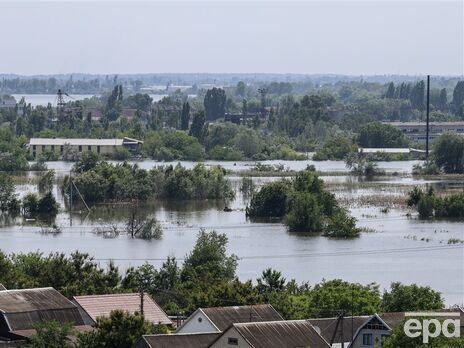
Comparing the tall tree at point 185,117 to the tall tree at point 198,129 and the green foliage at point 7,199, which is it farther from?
the green foliage at point 7,199

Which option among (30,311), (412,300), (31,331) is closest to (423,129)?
(412,300)

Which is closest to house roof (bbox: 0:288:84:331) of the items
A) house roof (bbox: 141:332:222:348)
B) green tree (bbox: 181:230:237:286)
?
house roof (bbox: 141:332:222:348)

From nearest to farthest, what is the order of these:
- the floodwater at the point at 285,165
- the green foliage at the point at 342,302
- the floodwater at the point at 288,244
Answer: the green foliage at the point at 342,302 → the floodwater at the point at 288,244 → the floodwater at the point at 285,165

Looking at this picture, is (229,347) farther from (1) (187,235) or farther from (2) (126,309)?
(1) (187,235)

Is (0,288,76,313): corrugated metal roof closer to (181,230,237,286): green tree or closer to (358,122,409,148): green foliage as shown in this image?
(181,230,237,286): green tree

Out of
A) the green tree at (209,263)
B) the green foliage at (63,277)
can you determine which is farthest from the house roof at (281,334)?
the green tree at (209,263)

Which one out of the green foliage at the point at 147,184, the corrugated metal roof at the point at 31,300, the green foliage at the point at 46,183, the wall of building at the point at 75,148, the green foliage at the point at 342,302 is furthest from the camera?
the wall of building at the point at 75,148

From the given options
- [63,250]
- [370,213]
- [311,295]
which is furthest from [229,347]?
[370,213]
